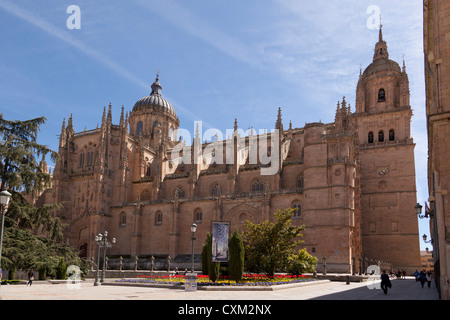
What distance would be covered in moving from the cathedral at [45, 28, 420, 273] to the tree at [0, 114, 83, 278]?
1869 centimetres

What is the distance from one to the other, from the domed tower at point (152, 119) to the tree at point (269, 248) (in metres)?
42.9

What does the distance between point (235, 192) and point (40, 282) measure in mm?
25769

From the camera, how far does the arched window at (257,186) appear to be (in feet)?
161

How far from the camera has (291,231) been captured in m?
28.4

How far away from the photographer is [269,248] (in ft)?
90.8

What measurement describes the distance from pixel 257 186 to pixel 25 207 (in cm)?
2705

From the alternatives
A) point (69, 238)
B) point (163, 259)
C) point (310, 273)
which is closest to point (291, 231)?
point (310, 273)

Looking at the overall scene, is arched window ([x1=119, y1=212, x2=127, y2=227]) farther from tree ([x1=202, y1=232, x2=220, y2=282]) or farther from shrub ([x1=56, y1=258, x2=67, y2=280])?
tree ([x1=202, y1=232, x2=220, y2=282])

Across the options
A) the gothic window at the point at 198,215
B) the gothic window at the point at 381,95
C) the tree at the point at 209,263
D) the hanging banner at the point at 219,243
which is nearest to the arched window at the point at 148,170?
the gothic window at the point at 198,215

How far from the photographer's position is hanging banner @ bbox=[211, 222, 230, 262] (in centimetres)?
2264

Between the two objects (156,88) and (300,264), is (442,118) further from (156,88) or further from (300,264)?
(156,88)

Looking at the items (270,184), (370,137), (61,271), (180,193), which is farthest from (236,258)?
(370,137)

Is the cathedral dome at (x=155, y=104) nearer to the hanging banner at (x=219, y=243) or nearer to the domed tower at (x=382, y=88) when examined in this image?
the domed tower at (x=382, y=88)
